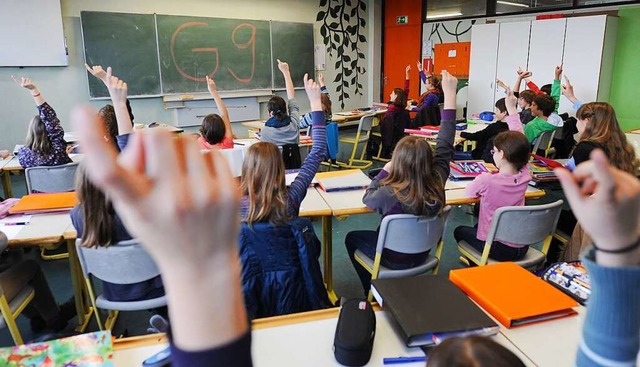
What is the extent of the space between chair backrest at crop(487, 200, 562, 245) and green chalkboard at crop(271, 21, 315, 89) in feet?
21.2

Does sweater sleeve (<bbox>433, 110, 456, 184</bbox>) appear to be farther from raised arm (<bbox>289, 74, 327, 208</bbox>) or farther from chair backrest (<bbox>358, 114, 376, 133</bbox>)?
chair backrest (<bbox>358, 114, 376, 133</bbox>)

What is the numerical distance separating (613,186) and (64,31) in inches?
286

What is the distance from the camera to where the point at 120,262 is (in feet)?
6.73

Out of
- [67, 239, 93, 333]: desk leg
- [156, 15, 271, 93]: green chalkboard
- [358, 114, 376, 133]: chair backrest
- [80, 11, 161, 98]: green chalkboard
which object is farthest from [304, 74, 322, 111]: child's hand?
[156, 15, 271, 93]: green chalkboard

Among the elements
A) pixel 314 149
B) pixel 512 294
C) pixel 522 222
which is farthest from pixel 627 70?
pixel 512 294

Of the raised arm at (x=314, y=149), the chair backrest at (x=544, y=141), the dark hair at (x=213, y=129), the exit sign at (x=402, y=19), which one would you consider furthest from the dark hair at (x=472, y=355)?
the exit sign at (x=402, y=19)

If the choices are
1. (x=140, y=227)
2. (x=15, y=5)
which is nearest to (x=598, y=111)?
(x=140, y=227)

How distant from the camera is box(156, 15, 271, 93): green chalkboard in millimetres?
7184

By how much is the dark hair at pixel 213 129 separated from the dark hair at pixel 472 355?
3.17m

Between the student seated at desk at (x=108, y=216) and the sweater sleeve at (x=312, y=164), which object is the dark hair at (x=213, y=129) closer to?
the sweater sleeve at (x=312, y=164)

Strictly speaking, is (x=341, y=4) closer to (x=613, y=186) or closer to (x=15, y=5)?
(x=15, y=5)

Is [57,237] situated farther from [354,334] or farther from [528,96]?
[528,96]

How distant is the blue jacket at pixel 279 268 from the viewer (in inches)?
81.0

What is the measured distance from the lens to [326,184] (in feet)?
10.1
